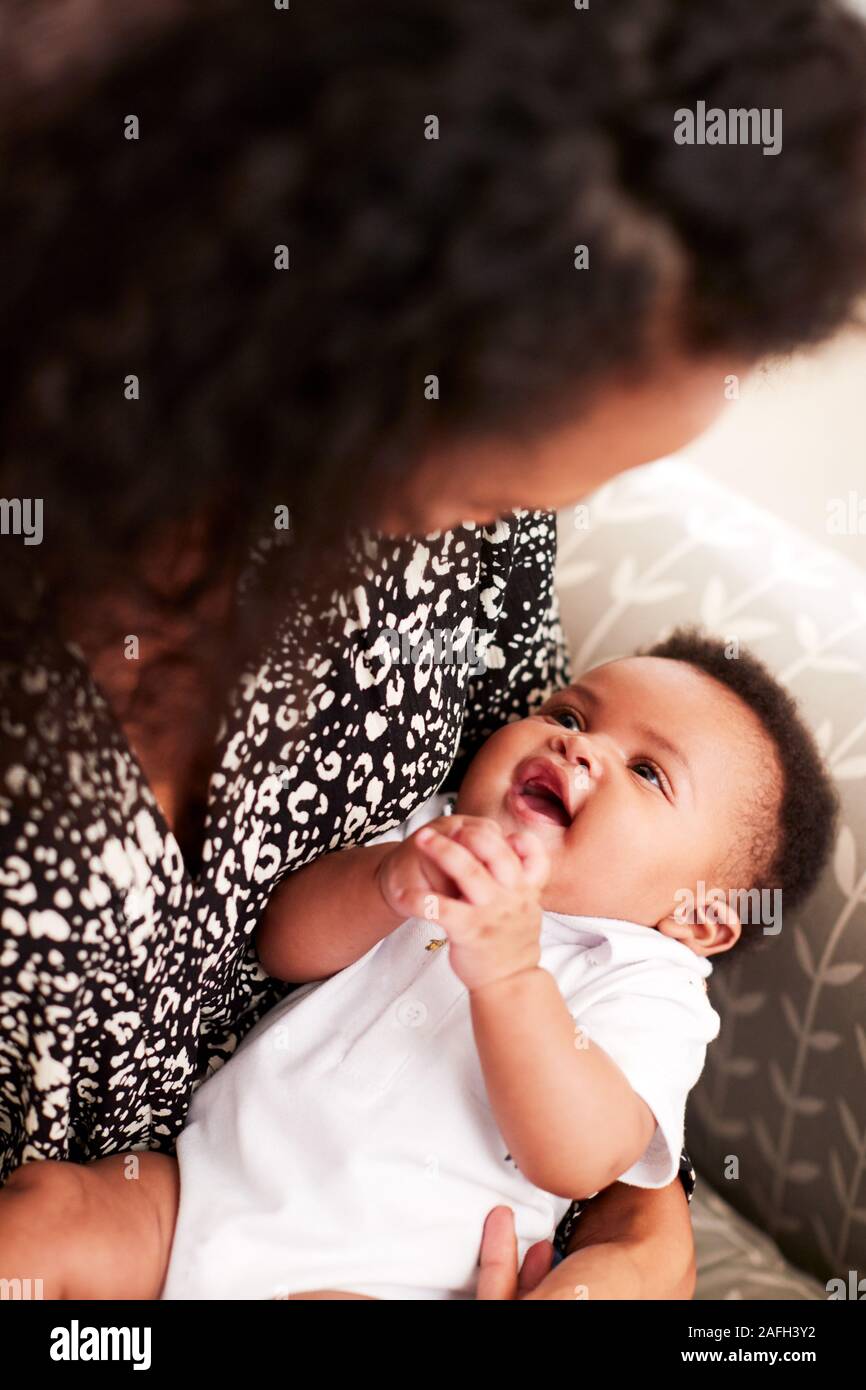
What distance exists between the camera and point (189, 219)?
1.76ft

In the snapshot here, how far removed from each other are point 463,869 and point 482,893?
21 mm

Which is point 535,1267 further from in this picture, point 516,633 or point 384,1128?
point 516,633

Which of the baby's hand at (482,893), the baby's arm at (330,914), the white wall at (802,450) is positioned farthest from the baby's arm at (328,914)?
the white wall at (802,450)

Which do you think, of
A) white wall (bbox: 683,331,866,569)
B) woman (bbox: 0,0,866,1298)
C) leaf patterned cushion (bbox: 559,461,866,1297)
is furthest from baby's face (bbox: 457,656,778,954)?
white wall (bbox: 683,331,866,569)

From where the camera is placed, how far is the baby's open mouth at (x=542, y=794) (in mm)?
1095

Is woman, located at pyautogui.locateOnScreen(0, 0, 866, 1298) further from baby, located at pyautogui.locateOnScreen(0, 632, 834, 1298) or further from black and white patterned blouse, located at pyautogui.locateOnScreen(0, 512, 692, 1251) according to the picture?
baby, located at pyautogui.locateOnScreen(0, 632, 834, 1298)

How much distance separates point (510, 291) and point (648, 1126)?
2.25ft

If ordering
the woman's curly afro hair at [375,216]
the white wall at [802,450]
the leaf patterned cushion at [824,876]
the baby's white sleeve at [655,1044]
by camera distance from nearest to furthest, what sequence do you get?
the woman's curly afro hair at [375,216], the baby's white sleeve at [655,1044], the leaf patterned cushion at [824,876], the white wall at [802,450]

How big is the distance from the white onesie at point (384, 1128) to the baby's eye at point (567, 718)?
8.3 inches

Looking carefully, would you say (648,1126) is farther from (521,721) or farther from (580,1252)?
(521,721)

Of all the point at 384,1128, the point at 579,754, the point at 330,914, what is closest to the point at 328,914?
the point at 330,914

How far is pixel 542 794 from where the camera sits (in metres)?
1.13

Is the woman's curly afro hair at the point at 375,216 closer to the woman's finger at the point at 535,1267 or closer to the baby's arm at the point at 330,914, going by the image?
the baby's arm at the point at 330,914

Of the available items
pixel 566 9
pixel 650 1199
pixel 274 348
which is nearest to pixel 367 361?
pixel 274 348
